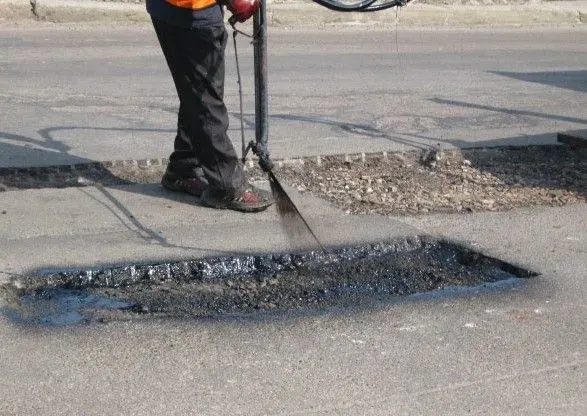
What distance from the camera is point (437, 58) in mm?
15328

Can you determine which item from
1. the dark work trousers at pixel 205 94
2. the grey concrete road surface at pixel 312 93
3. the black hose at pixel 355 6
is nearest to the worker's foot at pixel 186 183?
the dark work trousers at pixel 205 94

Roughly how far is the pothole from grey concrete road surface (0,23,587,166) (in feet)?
8.84

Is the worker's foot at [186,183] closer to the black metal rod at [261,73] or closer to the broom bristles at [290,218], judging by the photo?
the black metal rod at [261,73]

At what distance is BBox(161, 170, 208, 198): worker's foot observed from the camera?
6867mm

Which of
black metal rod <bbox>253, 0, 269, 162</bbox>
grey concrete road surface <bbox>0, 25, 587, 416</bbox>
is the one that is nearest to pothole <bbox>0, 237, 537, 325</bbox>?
grey concrete road surface <bbox>0, 25, 587, 416</bbox>

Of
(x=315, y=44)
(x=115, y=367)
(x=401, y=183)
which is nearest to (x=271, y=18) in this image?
(x=315, y=44)

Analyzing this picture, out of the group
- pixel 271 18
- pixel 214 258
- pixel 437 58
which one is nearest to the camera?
pixel 214 258

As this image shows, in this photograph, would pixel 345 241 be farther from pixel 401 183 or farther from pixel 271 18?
pixel 271 18

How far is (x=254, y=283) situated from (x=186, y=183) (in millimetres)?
1565

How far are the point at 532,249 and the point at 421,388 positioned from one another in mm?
2020

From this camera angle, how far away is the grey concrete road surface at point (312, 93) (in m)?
9.04

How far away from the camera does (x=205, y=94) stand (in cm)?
633

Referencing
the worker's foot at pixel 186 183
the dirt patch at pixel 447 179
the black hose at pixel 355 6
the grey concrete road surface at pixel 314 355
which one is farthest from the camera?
the dirt patch at pixel 447 179

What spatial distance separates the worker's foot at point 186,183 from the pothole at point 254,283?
1215 mm
